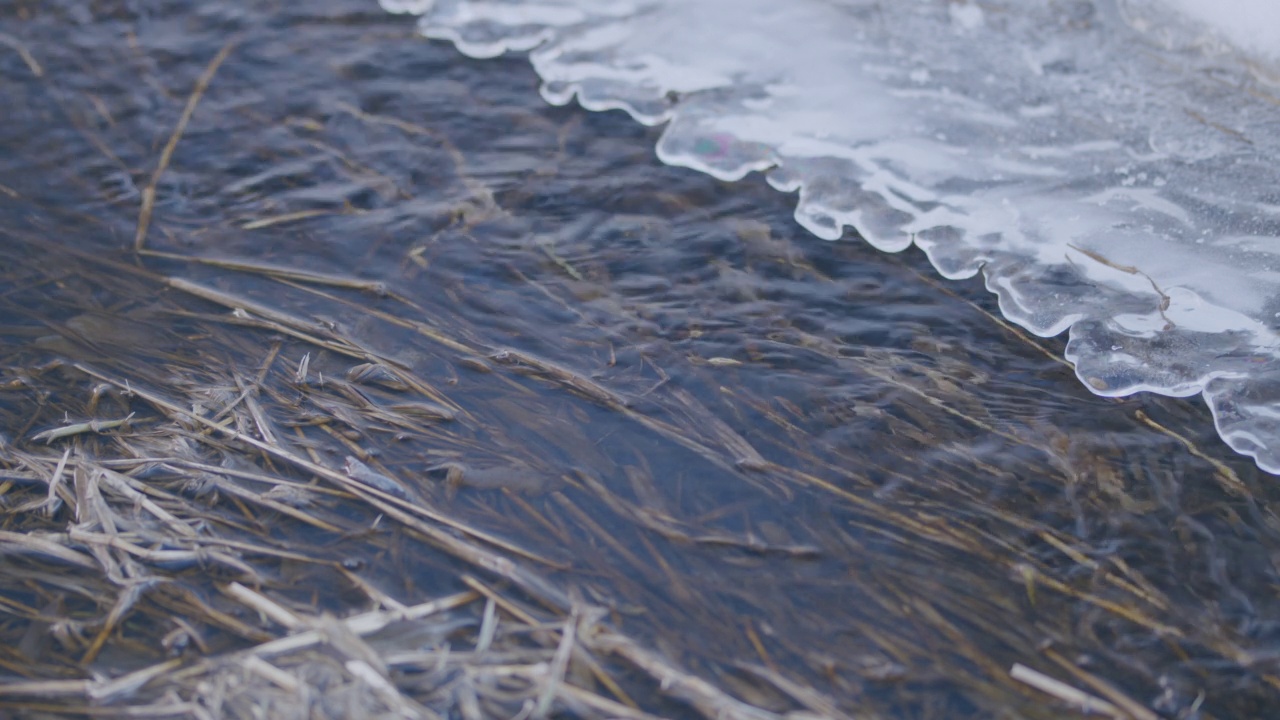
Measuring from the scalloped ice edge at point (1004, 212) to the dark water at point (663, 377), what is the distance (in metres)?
0.08

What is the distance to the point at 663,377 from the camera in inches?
90.5

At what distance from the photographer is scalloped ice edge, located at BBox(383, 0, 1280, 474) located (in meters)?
2.30

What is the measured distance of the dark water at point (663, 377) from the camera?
72.0 inches

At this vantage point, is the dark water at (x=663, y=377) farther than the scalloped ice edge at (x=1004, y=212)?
No

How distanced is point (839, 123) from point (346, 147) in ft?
5.12

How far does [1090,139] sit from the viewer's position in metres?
2.85

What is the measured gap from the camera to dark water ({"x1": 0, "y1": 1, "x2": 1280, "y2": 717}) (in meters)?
1.83

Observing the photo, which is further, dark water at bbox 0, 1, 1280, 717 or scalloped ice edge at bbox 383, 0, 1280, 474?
scalloped ice edge at bbox 383, 0, 1280, 474

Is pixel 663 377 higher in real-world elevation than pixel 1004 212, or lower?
lower

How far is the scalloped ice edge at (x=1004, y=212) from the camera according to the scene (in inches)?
90.4

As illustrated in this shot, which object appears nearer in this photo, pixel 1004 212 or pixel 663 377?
pixel 663 377

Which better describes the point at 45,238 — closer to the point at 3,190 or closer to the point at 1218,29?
the point at 3,190

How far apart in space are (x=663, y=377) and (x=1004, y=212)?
1.16 meters

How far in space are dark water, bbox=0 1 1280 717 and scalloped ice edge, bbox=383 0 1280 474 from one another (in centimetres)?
8
